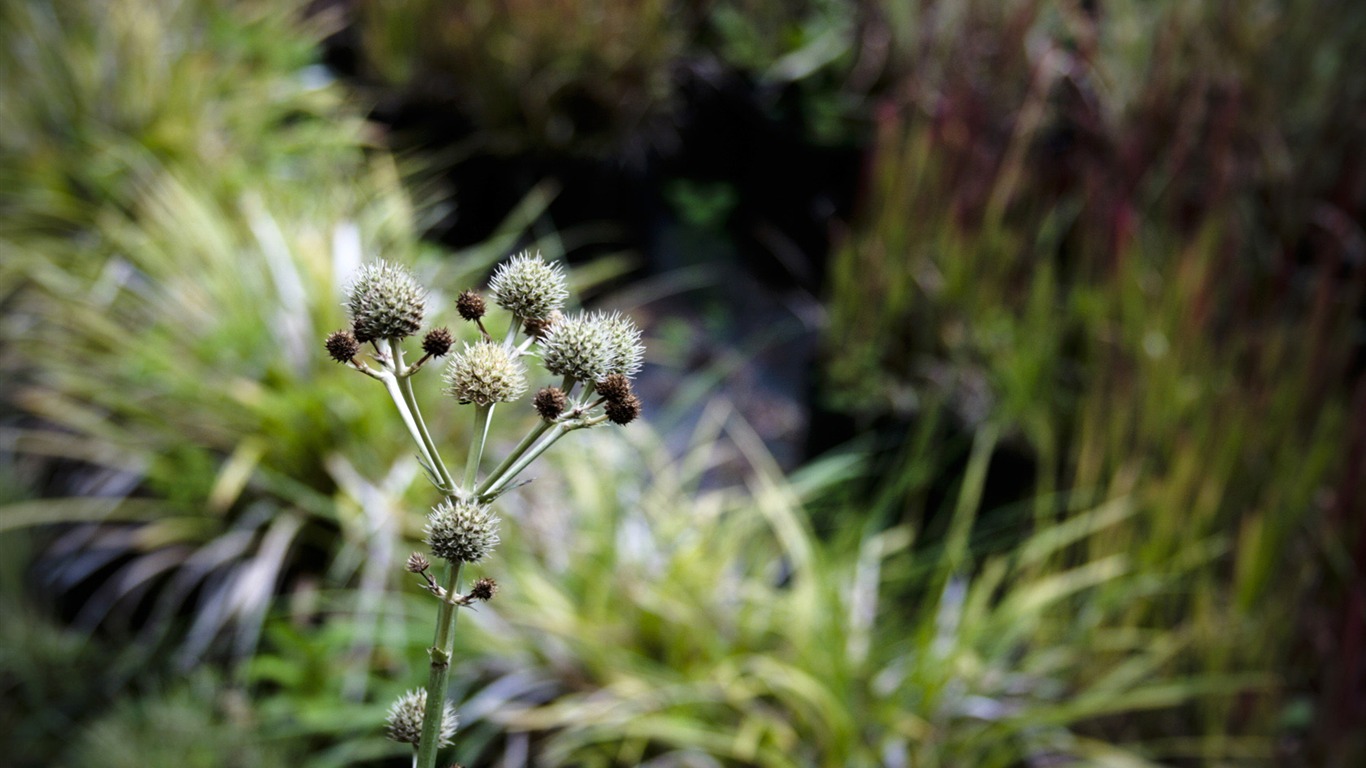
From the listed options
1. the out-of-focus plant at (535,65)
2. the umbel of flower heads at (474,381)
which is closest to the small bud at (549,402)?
the umbel of flower heads at (474,381)

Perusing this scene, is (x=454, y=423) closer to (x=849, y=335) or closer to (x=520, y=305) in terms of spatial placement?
(x=849, y=335)

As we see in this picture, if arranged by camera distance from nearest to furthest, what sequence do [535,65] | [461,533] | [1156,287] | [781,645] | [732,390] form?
[461,533], [781,645], [1156,287], [732,390], [535,65]

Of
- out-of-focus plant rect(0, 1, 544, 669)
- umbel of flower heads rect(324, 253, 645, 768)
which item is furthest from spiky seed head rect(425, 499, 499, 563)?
out-of-focus plant rect(0, 1, 544, 669)

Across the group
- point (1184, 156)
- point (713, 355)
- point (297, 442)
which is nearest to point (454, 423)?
point (297, 442)

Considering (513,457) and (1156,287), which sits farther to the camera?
(1156,287)

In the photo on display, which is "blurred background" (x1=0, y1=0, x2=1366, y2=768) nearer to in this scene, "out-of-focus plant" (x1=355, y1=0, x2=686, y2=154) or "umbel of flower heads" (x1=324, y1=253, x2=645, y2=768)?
"out-of-focus plant" (x1=355, y1=0, x2=686, y2=154)

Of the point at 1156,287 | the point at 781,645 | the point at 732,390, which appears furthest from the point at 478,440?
the point at 732,390

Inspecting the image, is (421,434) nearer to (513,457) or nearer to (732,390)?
(513,457)
